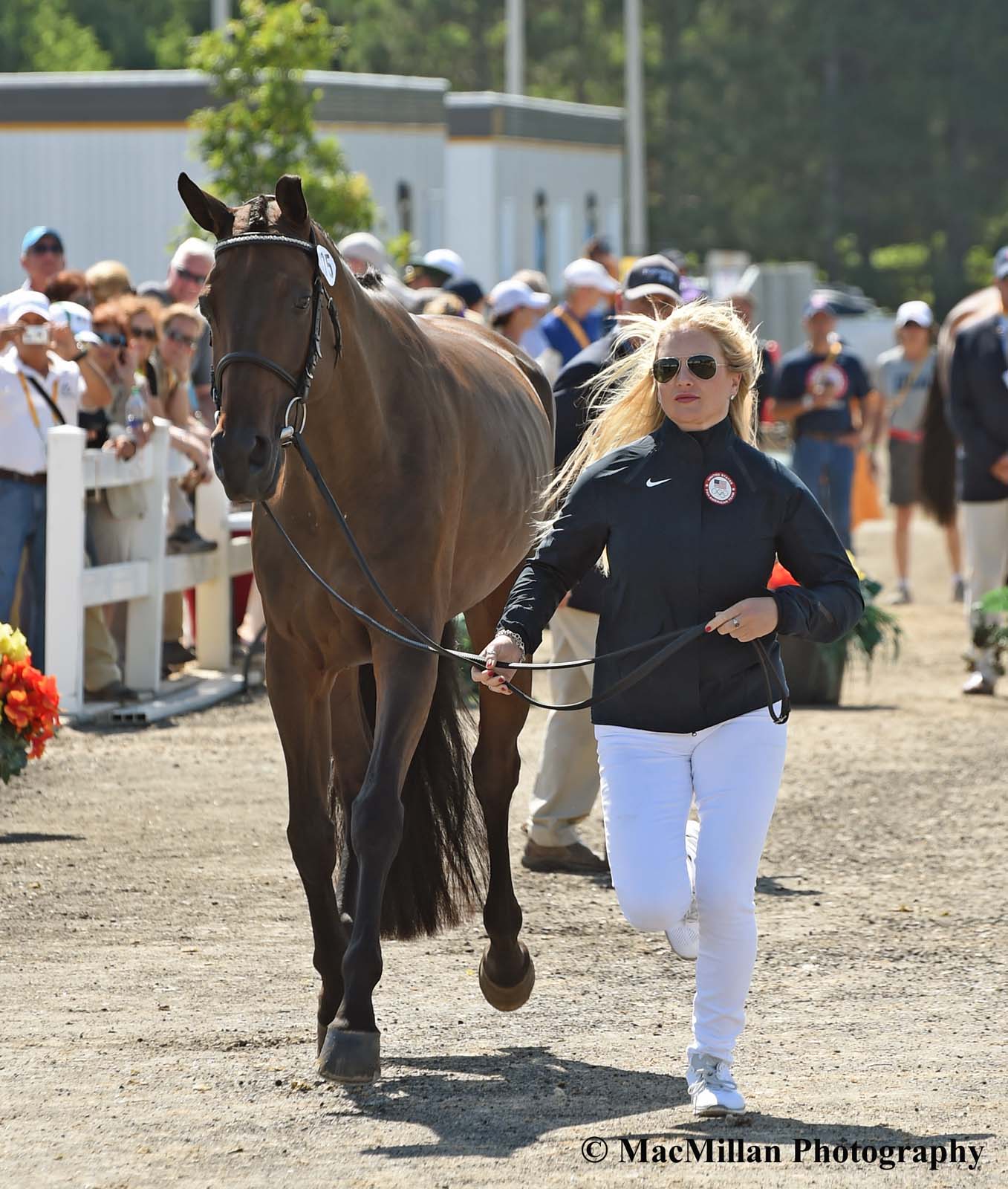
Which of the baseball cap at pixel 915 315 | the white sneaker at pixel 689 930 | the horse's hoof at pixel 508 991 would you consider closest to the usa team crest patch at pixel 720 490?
the white sneaker at pixel 689 930

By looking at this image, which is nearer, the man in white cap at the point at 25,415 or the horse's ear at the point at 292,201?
the horse's ear at the point at 292,201

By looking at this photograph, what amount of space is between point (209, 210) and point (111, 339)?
6289 mm

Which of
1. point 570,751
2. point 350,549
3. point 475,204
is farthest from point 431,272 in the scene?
point 475,204

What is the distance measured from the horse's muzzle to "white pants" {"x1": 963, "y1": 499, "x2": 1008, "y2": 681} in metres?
8.00

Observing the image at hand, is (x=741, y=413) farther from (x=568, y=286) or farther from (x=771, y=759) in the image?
(x=568, y=286)

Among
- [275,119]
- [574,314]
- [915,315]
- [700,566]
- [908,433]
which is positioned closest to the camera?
[700,566]

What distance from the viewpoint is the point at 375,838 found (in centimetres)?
542

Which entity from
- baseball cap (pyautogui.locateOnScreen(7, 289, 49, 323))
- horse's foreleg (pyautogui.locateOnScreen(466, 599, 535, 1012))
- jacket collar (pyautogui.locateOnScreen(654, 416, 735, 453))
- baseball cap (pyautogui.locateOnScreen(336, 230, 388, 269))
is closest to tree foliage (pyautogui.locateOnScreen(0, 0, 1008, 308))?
baseball cap (pyautogui.locateOnScreen(336, 230, 388, 269))

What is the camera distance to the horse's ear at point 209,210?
17.4 feet

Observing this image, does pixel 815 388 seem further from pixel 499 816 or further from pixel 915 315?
pixel 499 816

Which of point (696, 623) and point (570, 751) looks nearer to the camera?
point (696, 623)

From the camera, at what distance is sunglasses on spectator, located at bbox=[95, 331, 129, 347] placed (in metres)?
11.4

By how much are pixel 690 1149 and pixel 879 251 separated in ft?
242

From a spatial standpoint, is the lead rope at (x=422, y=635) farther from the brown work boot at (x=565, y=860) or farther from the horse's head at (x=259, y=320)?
the brown work boot at (x=565, y=860)
